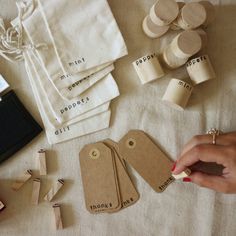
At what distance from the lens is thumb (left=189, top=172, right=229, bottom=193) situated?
629 millimetres

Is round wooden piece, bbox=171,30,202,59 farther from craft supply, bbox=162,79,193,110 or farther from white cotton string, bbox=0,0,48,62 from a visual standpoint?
white cotton string, bbox=0,0,48,62

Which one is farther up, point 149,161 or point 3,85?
point 3,85

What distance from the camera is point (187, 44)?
2.18 ft

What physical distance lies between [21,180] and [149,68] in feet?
1.12

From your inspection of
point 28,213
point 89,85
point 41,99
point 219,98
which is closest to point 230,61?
point 219,98

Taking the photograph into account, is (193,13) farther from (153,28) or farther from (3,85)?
(3,85)

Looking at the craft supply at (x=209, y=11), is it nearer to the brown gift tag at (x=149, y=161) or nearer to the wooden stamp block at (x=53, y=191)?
the brown gift tag at (x=149, y=161)

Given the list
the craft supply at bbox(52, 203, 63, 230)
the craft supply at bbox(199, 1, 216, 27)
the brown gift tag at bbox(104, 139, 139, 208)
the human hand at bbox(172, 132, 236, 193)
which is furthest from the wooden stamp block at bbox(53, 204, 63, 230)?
the craft supply at bbox(199, 1, 216, 27)

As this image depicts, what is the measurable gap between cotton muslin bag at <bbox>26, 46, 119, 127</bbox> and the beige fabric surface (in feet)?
0.09

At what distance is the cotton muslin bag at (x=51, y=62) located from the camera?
695 mm

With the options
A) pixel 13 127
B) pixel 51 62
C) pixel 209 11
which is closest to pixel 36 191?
pixel 13 127

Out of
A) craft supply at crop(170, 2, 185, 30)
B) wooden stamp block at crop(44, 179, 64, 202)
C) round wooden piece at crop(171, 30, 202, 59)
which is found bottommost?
wooden stamp block at crop(44, 179, 64, 202)

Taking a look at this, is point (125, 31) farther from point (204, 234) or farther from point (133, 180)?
point (204, 234)

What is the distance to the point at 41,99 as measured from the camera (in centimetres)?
71
